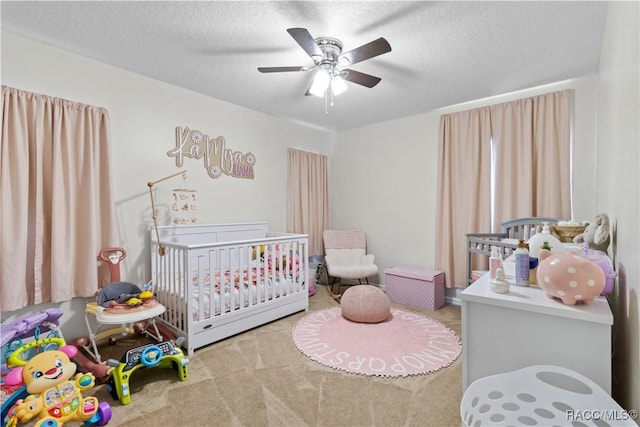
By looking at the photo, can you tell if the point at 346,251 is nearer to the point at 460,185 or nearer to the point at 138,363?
the point at 460,185

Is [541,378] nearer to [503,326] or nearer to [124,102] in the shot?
[503,326]

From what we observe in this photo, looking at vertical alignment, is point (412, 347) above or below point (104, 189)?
below

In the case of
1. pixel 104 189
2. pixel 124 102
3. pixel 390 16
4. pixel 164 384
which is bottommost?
pixel 164 384

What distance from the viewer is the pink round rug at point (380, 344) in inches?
84.0

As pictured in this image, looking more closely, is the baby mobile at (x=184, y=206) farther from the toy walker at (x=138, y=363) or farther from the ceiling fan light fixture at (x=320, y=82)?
the ceiling fan light fixture at (x=320, y=82)

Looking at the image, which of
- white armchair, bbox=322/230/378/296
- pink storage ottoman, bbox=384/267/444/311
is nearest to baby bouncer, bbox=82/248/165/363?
white armchair, bbox=322/230/378/296

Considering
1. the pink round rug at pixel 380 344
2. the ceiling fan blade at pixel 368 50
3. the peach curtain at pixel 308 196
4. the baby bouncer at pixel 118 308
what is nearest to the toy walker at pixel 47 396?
the baby bouncer at pixel 118 308

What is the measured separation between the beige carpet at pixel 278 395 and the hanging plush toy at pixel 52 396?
0.14 meters

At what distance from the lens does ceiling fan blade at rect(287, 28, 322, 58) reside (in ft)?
5.58

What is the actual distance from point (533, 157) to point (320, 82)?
2.33 m

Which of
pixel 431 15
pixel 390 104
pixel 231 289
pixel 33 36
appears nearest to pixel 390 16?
pixel 431 15

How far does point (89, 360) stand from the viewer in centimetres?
220

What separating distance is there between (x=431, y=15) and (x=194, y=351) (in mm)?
2931

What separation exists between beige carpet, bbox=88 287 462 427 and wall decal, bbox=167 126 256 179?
1.92 meters
